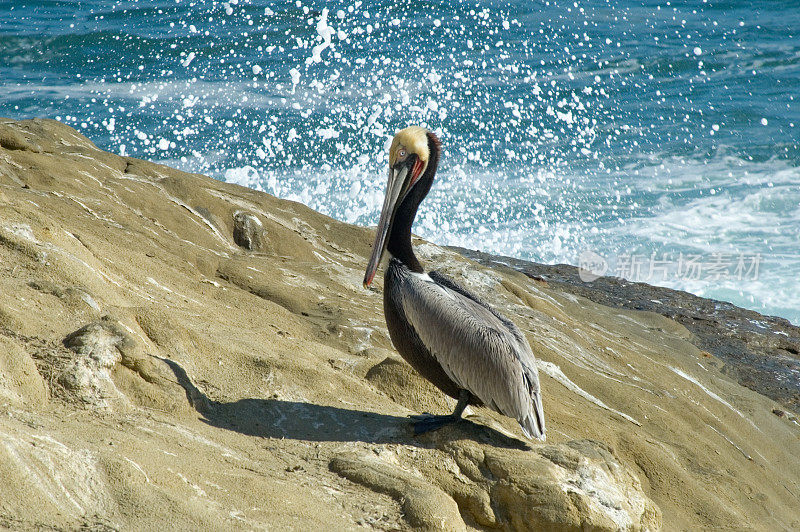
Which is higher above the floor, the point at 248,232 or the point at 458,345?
the point at 458,345

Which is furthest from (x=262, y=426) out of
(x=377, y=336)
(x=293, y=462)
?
A: (x=377, y=336)

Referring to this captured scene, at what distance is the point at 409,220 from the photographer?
4.64 meters

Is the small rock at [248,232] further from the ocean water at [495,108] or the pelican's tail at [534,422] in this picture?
the ocean water at [495,108]

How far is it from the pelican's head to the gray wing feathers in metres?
0.50

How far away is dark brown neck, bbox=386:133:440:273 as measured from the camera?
14.7ft

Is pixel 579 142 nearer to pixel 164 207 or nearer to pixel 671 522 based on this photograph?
pixel 164 207

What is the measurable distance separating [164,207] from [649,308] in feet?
20.9

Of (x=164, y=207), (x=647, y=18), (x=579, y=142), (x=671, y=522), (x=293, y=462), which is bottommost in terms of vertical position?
(x=671, y=522)

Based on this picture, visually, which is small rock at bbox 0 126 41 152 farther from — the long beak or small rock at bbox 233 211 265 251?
the long beak

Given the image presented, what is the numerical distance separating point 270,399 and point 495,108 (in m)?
15.2

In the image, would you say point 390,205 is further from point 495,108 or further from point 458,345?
point 495,108

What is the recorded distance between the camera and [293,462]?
12.1 feet

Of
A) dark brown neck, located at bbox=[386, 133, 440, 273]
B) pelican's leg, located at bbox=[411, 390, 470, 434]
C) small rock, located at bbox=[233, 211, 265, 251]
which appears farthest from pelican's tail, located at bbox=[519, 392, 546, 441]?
small rock, located at bbox=[233, 211, 265, 251]

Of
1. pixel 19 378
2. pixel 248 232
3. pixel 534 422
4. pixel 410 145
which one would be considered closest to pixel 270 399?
pixel 19 378
